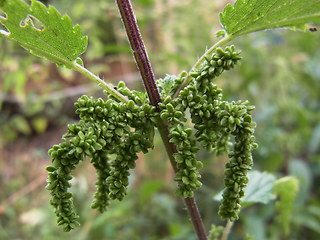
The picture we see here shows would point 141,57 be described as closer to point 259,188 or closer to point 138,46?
point 138,46

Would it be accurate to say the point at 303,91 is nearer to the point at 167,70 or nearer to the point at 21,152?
the point at 167,70

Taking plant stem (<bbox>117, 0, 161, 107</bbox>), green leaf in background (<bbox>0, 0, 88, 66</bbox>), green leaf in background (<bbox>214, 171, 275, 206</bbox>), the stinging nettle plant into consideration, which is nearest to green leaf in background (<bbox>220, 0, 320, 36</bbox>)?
the stinging nettle plant

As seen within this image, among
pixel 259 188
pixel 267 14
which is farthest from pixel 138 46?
pixel 259 188

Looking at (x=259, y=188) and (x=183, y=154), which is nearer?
(x=183, y=154)

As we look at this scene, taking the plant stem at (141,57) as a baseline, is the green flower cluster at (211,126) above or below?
below

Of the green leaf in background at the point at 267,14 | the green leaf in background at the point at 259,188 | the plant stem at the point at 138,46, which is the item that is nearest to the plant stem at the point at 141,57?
the plant stem at the point at 138,46

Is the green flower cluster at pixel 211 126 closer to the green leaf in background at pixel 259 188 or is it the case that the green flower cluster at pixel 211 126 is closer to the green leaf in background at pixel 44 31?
the green leaf in background at pixel 44 31
